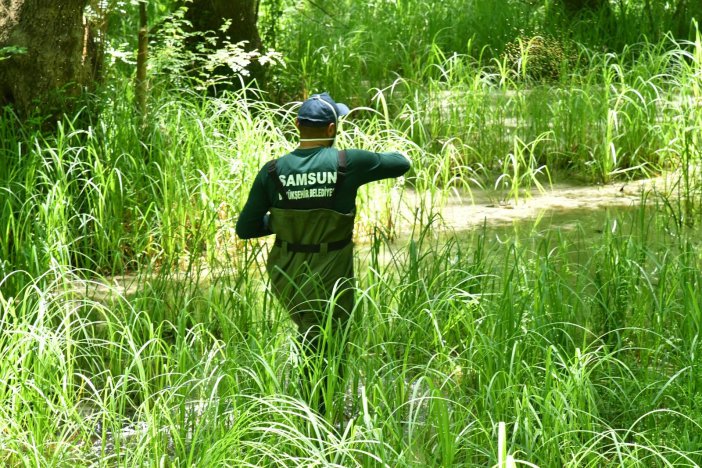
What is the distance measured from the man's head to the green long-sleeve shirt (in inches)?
2.5

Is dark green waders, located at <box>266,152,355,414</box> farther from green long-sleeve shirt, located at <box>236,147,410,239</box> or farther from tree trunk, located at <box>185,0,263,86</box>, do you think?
tree trunk, located at <box>185,0,263,86</box>

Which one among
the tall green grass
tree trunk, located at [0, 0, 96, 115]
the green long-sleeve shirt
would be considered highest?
tree trunk, located at [0, 0, 96, 115]

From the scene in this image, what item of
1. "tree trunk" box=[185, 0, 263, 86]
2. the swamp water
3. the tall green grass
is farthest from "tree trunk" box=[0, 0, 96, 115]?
"tree trunk" box=[185, 0, 263, 86]

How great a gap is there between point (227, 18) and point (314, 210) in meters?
4.97

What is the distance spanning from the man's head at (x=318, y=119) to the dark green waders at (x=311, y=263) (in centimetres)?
17

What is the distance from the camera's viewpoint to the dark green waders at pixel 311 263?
14.6 feet

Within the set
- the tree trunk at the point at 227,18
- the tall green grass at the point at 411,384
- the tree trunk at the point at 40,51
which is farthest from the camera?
the tree trunk at the point at 227,18

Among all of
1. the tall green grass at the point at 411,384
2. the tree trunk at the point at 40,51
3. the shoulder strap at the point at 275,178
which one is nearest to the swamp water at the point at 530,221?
the tall green grass at the point at 411,384

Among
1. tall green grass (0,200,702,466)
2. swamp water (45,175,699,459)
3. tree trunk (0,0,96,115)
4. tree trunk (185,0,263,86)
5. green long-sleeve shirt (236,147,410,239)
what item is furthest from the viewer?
tree trunk (185,0,263,86)

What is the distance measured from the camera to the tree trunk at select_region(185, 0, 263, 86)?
355 inches

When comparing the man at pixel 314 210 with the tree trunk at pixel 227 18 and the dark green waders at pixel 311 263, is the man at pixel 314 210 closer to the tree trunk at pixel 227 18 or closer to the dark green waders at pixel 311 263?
the dark green waders at pixel 311 263

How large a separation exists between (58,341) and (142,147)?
2.72 m

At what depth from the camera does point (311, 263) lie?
14.7 feet

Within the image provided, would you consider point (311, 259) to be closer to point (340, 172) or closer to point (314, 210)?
point (314, 210)
